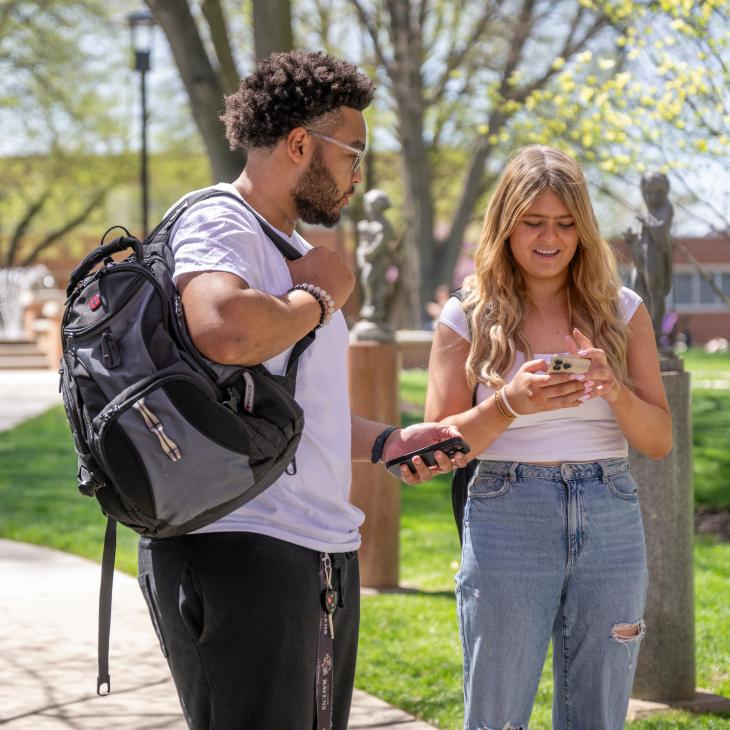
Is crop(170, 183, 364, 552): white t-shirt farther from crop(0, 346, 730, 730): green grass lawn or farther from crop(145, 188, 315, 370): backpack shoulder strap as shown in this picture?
crop(0, 346, 730, 730): green grass lawn

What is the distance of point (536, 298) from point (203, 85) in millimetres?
7346

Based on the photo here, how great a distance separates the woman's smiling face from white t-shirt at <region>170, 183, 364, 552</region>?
0.75 metres

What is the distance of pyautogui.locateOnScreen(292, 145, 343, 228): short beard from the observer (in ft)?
8.45

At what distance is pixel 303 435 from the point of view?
2.57m

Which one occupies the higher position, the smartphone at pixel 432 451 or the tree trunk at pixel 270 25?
the tree trunk at pixel 270 25

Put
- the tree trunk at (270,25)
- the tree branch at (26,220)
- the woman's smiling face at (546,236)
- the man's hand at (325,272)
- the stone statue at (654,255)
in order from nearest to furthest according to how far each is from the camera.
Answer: the man's hand at (325,272) → the woman's smiling face at (546,236) → the stone statue at (654,255) → the tree trunk at (270,25) → the tree branch at (26,220)

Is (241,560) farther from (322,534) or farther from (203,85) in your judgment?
(203,85)

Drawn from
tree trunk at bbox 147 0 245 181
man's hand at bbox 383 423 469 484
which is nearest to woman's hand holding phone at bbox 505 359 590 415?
man's hand at bbox 383 423 469 484

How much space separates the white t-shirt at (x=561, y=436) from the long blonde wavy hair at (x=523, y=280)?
8 cm

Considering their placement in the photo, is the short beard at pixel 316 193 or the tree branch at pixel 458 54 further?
the tree branch at pixel 458 54

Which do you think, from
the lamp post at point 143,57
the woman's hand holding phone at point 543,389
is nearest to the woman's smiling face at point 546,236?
the woman's hand holding phone at point 543,389

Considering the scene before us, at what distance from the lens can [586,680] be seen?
3107mm

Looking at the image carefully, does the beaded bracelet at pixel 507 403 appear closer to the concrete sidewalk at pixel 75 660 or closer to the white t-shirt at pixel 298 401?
the white t-shirt at pixel 298 401

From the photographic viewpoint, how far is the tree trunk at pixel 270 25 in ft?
32.4
